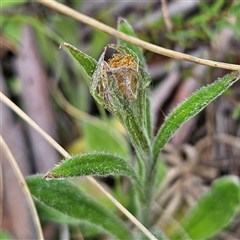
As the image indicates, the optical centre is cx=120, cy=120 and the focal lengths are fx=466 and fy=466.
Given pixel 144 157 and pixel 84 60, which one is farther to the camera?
pixel 144 157

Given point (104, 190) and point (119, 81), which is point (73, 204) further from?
point (119, 81)

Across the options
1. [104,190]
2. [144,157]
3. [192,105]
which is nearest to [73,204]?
[104,190]

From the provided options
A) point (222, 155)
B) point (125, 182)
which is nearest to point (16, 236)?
point (125, 182)

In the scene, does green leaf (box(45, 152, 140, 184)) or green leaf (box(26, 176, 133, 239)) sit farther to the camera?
green leaf (box(26, 176, 133, 239))

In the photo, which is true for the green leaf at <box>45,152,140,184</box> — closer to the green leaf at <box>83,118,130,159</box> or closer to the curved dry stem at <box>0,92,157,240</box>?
the curved dry stem at <box>0,92,157,240</box>

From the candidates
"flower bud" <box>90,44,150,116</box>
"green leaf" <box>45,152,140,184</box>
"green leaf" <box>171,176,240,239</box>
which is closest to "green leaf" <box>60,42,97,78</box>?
"flower bud" <box>90,44,150,116</box>
